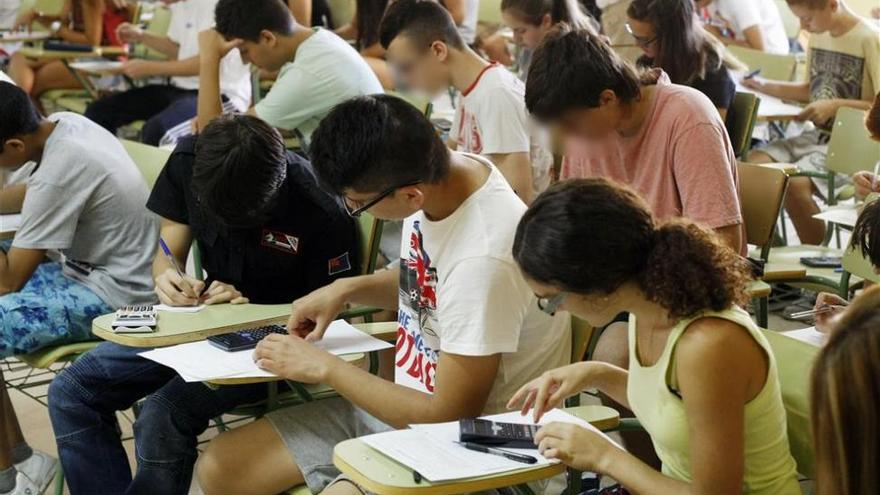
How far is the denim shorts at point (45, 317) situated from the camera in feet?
9.25

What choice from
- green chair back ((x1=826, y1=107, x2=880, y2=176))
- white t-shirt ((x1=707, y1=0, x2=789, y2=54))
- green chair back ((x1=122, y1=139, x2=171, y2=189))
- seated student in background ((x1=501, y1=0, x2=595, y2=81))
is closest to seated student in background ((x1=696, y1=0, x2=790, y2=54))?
white t-shirt ((x1=707, y1=0, x2=789, y2=54))

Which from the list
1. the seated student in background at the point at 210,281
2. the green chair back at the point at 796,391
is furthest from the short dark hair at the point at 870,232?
the seated student in background at the point at 210,281

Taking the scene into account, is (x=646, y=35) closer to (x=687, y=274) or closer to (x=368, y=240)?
(x=368, y=240)

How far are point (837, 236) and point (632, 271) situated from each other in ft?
9.92

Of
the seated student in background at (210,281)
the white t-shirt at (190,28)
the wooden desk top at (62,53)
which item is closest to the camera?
the seated student in background at (210,281)

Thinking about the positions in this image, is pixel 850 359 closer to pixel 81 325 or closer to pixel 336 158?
pixel 336 158

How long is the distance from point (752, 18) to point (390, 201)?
4336 millimetres

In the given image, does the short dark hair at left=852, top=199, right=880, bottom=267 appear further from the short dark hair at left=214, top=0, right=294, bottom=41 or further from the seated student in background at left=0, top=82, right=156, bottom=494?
the short dark hair at left=214, top=0, right=294, bottom=41

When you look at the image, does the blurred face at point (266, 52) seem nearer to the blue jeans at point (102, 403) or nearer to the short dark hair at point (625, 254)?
the blue jeans at point (102, 403)

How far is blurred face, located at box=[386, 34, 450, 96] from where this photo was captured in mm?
3480

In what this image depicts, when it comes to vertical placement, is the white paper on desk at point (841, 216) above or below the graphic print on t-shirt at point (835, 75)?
below

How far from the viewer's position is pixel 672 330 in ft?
5.38

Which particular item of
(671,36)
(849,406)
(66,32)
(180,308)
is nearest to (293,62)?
(671,36)

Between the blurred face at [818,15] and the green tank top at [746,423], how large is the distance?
3.11 meters
